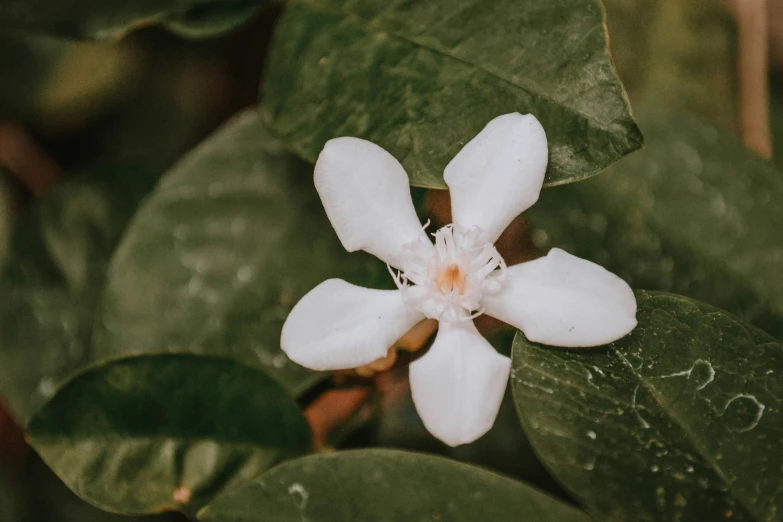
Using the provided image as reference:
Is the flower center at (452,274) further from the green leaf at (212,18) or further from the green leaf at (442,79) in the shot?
the green leaf at (212,18)

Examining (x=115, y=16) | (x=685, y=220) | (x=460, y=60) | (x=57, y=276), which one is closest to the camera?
(x=460, y=60)

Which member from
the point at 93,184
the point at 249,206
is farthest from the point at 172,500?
the point at 93,184

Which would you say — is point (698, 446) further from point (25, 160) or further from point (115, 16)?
point (25, 160)

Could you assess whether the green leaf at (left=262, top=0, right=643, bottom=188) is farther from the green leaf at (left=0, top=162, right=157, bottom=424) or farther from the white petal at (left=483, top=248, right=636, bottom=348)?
the green leaf at (left=0, top=162, right=157, bottom=424)

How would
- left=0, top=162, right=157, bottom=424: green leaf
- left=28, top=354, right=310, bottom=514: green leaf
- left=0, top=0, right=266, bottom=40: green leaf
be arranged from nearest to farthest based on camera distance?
left=28, top=354, right=310, bottom=514: green leaf, left=0, top=0, right=266, bottom=40: green leaf, left=0, top=162, right=157, bottom=424: green leaf

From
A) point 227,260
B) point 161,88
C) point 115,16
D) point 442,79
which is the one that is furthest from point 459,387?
point 161,88

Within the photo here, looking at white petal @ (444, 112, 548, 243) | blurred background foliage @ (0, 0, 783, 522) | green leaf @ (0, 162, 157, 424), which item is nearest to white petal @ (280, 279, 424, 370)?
white petal @ (444, 112, 548, 243)
